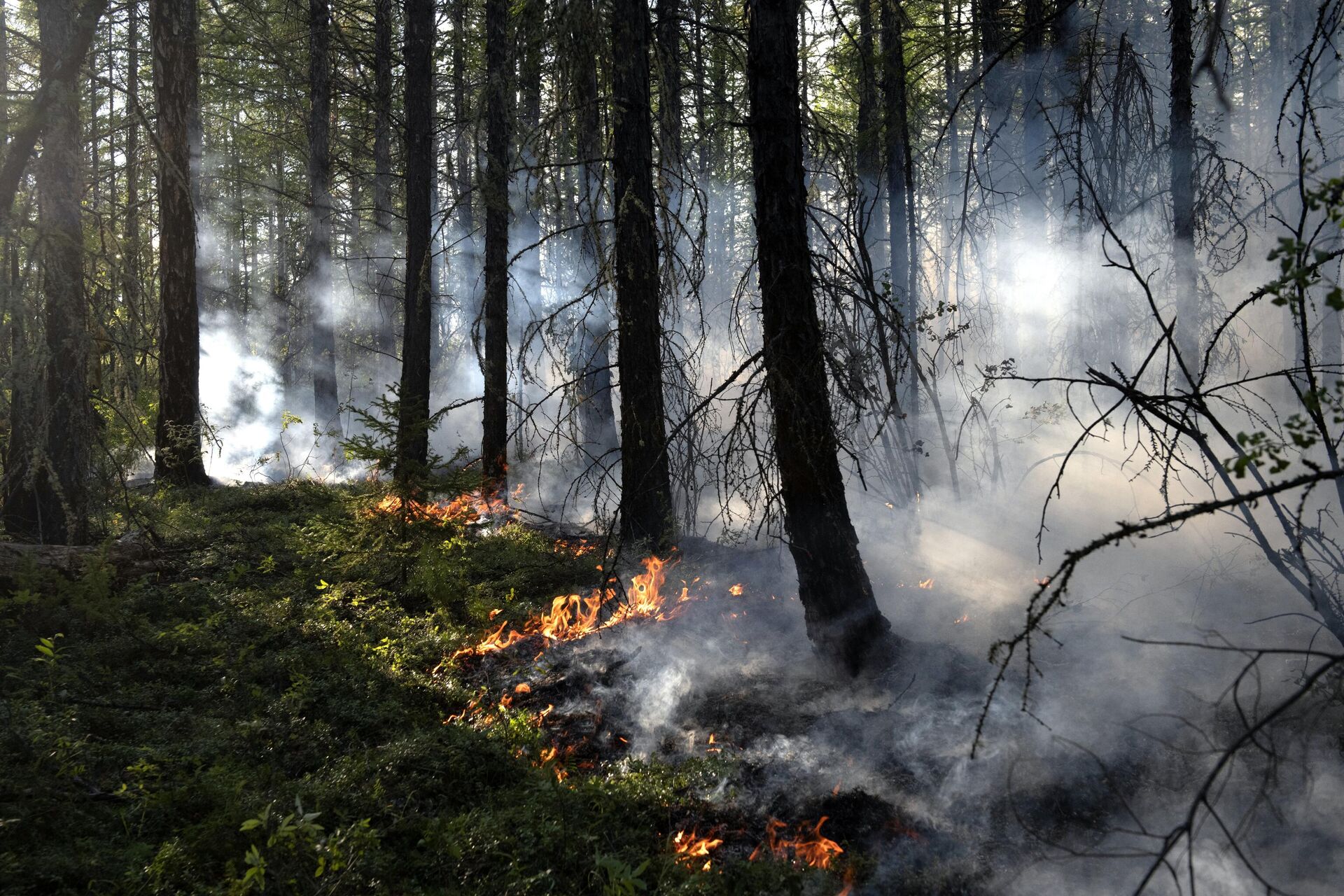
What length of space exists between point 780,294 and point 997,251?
14.8 metres

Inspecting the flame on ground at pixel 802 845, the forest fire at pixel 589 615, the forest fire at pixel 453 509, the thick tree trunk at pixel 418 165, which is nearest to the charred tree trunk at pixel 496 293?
the forest fire at pixel 453 509

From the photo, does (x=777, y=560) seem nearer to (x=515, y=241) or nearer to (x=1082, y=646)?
(x=1082, y=646)

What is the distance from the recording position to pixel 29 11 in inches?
611

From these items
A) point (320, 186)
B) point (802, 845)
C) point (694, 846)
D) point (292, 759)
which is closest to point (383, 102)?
point (320, 186)

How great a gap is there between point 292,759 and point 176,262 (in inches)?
310

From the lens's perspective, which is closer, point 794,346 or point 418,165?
point 794,346

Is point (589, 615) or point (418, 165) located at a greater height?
point (418, 165)

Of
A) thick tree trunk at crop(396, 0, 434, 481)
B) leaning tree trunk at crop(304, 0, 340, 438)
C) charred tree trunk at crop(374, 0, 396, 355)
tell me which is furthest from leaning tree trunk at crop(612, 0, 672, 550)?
leaning tree trunk at crop(304, 0, 340, 438)

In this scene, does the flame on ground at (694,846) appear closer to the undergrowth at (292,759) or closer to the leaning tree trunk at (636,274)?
the undergrowth at (292,759)

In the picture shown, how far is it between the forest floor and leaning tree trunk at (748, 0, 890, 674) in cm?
103

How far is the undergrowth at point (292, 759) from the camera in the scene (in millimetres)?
3439

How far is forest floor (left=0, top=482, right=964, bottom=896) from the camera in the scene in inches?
137

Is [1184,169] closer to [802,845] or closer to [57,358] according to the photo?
[802,845]

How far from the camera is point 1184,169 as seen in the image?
764 cm
